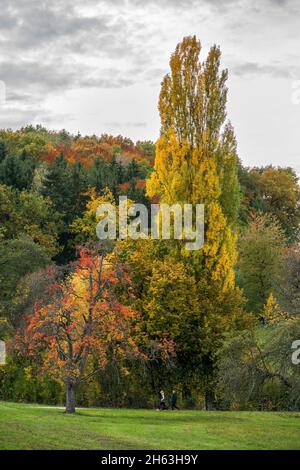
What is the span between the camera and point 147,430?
25.0 metres

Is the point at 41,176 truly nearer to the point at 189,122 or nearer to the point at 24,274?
the point at 24,274

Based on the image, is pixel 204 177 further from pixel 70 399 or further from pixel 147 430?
pixel 147 430

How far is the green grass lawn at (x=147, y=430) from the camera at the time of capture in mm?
21031

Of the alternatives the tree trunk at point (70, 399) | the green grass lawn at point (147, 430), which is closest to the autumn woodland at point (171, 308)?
the tree trunk at point (70, 399)

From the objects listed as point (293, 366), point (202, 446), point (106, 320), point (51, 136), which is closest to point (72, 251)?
point (106, 320)

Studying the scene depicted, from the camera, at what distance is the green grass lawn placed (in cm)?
2103

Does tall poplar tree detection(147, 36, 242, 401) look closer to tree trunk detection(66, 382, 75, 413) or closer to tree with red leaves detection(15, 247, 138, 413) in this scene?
tree with red leaves detection(15, 247, 138, 413)

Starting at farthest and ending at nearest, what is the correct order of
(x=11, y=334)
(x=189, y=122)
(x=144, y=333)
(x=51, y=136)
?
1. (x=51, y=136)
2. (x=11, y=334)
3. (x=189, y=122)
4. (x=144, y=333)

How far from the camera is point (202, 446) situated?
2158 cm

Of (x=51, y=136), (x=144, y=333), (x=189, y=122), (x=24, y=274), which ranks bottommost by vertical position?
(x=144, y=333)

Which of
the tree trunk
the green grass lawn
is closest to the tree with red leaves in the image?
the tree trunk

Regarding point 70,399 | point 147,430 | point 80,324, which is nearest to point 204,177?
point 80,324

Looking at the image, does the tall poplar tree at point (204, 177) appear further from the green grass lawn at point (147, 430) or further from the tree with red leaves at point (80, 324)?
the green grass lawn at point (147, 430)

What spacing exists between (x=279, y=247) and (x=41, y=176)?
26748 millimetres
